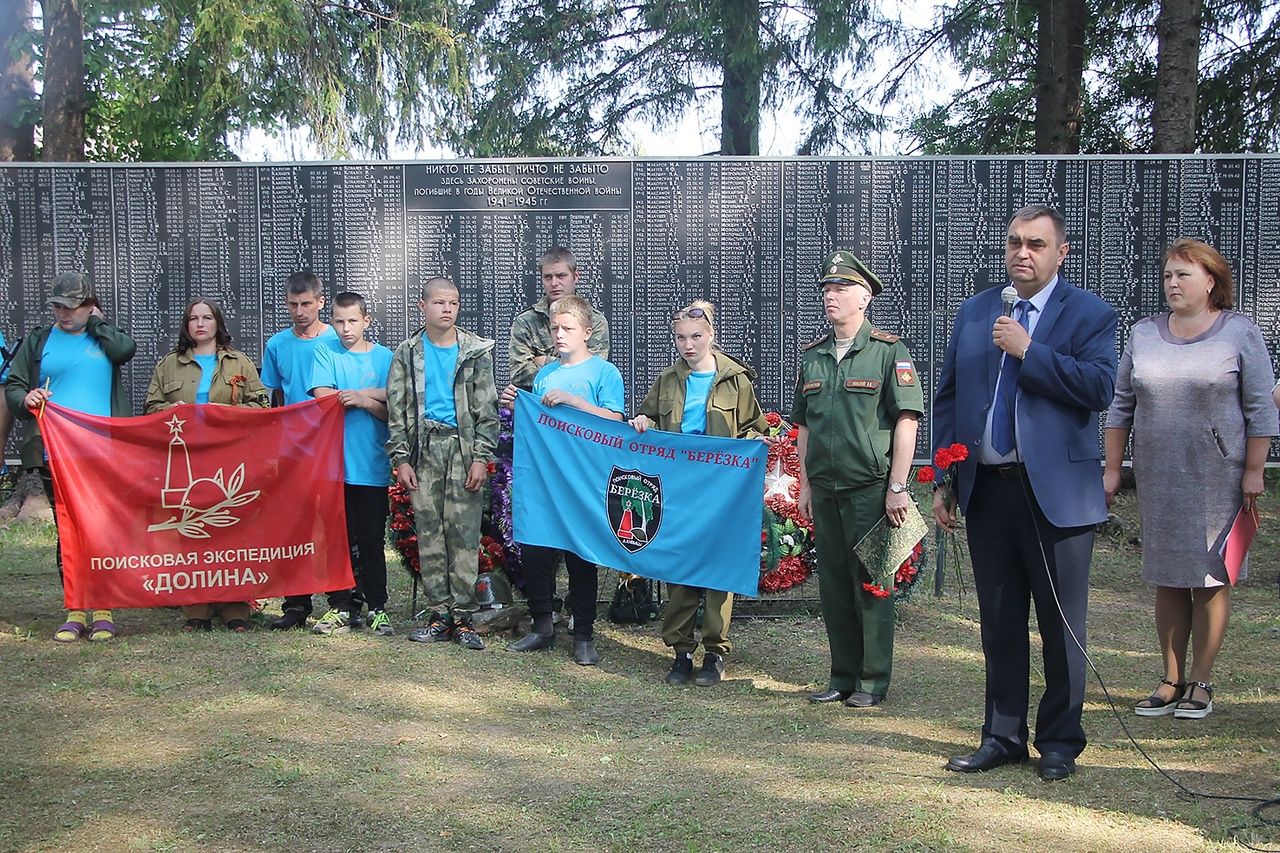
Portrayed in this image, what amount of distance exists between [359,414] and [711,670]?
99.9 inches

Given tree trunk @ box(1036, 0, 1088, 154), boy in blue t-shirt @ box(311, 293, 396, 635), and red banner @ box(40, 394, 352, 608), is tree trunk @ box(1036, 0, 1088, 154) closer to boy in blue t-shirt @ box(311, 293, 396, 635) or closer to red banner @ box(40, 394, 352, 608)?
boy in blue t-shirt @ box(311, 293, 396, 635)

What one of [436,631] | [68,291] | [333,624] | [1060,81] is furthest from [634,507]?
[1060,81]

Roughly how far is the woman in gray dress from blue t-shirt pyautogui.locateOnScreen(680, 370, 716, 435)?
2056mm

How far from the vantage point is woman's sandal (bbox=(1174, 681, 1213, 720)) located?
5.48 m

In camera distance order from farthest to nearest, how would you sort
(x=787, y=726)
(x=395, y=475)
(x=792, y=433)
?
(x=792, y=433), (x=395, y=475), (x=787, y=726)

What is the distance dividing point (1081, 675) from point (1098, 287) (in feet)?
17.2

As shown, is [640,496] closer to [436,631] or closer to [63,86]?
[436,631]

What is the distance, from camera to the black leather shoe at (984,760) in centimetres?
464

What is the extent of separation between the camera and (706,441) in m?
6.50

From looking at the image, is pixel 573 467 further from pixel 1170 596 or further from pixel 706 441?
pixel 1170 596

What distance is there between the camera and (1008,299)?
437 cm

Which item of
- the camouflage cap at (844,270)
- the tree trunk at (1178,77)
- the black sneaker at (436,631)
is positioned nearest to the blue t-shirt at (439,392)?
the black sneaker at (436,631)

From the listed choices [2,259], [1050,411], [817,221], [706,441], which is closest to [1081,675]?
[1050,411]

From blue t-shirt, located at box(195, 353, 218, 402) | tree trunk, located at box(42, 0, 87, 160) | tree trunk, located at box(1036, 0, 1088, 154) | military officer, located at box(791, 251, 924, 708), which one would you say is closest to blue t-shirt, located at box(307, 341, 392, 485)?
blue t-shirt, located at box(195, 353, 218, 402)
